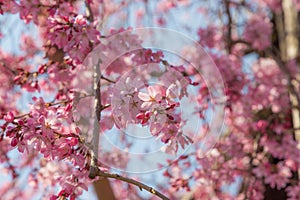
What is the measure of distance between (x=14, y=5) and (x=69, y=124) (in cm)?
70

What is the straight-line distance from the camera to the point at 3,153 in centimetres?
275

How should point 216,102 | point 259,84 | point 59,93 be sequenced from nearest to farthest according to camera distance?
point 59,93 → point 216,102 → point 259,84

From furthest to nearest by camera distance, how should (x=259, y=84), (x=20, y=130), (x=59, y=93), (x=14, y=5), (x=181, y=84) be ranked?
(x=259, y=84)
(x=59, y=93)
(x=14, y=5)
(x=181, y=84)
(x=20, y=130)

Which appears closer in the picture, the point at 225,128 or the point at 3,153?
the point at 3,153

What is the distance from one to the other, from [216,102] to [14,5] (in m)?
1.70

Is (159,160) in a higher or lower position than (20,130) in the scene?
higher

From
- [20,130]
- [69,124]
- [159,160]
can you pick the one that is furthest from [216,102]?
[20,130]

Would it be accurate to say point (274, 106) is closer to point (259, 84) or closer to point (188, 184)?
point (259, 84)

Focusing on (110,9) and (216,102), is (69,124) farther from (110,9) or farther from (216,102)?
(110,9)

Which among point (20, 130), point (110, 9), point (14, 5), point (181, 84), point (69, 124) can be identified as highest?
point (110, 9)

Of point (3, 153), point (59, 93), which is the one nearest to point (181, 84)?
point (59, 93)

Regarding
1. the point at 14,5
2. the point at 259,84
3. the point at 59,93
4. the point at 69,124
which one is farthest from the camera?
the point at 259,84

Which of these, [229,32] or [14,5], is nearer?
[14,5]

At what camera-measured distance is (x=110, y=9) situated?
4.73 metres
